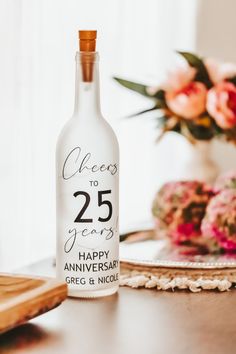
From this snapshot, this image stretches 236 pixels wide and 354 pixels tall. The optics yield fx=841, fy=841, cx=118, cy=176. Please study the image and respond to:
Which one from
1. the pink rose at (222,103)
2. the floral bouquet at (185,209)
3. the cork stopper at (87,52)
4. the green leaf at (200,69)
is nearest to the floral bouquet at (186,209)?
the floral bouquet at (185,209)

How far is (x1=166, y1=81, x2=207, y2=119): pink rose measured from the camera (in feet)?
5.45

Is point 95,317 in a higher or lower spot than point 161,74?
lower

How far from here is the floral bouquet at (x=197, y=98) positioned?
166 centimetres

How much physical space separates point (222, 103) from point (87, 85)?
0.57 m

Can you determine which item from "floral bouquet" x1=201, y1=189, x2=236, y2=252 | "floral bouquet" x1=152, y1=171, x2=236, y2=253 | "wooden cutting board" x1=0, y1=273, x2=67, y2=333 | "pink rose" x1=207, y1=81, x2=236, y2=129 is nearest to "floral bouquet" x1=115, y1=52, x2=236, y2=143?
"pink rose" x1=207, y1=81, x2=236, y2=129

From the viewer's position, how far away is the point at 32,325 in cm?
99

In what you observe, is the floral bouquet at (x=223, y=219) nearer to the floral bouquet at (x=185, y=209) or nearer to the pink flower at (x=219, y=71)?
the floral bouquet at (x=185, y=209)

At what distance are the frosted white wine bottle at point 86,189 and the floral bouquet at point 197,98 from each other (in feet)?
1.84

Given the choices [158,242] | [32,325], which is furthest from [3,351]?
[158,242]

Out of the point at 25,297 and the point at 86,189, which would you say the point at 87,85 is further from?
the point at 25,297

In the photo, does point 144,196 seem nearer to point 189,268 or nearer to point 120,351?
point 189,268

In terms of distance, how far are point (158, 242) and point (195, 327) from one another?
0.48 metres

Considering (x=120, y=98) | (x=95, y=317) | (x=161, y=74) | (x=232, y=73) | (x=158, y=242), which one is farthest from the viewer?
(x=161, y=74)

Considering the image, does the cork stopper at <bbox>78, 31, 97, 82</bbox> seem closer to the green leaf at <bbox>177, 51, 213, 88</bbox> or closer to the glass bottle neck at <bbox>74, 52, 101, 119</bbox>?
the glass bottle neck at <bbox>74, 52, 101, 119</bbox>
